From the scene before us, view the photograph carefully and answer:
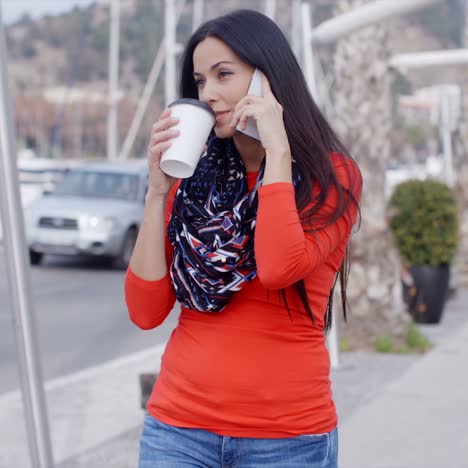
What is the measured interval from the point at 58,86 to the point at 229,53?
92.1m

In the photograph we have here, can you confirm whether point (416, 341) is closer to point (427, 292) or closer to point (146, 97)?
point (427, 292)

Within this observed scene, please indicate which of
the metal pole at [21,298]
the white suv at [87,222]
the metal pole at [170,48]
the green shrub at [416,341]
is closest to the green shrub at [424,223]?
the green shrub at [416,341]

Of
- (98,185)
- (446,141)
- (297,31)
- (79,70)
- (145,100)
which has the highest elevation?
(297,31)

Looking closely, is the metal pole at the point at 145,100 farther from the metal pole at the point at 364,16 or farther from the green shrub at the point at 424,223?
the metal pole at the point at 364,16

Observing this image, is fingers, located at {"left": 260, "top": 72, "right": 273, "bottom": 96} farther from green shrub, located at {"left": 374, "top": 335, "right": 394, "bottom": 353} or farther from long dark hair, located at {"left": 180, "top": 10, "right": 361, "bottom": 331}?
green shrub, located at {"left": 374, "top": 335, "right": 394, "bottom": 353}

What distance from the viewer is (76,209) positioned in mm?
14555

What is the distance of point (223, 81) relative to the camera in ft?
7.51

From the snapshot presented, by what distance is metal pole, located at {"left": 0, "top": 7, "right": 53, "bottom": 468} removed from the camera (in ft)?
9.80

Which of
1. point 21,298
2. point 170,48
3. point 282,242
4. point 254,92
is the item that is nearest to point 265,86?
point 254,92

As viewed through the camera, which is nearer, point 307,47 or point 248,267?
point 248,267

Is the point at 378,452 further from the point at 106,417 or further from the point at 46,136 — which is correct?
the point at 46,136

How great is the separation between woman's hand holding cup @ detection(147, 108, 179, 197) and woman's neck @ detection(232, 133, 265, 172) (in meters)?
0.17

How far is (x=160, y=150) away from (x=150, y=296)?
1.10 ft

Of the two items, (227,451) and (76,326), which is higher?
(227,451)
